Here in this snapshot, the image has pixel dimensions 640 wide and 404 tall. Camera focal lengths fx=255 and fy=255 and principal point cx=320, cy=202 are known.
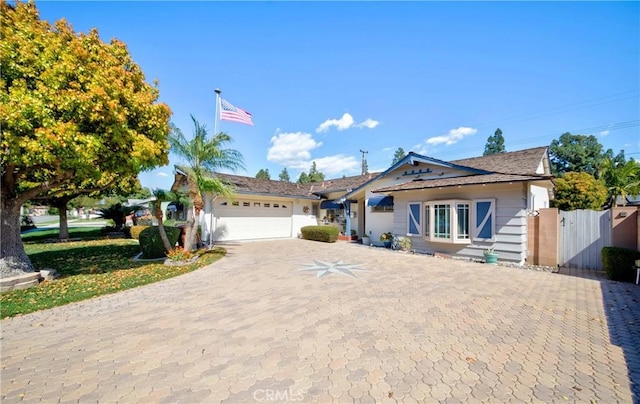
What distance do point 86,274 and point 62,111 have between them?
17.2ft

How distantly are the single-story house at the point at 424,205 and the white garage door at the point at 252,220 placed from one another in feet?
0.22

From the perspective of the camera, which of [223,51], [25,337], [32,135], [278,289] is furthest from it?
[223,51]

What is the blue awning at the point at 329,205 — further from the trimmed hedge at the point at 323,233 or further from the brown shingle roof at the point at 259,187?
the trimmed hedge at the point at 323,233

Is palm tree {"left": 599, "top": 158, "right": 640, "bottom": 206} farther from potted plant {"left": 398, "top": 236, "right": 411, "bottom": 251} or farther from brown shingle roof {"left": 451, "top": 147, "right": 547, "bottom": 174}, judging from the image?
potted plant {"left": 398, "top": 236, "right": 411, "bottom": 251}

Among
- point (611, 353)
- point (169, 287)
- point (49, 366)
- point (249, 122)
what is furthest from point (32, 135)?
point (611, 353)

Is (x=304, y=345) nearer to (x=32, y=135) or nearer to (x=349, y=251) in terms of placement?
(x=32, y=135)

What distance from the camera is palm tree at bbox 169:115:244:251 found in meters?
11.4

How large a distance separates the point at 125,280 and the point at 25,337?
352 centimetres

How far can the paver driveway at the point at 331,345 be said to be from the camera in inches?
123

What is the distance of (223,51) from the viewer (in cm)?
1095

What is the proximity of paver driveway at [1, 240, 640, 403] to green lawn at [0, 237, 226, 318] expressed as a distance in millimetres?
651

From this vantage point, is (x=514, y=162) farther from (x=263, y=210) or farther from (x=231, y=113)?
(x=263, y=210)

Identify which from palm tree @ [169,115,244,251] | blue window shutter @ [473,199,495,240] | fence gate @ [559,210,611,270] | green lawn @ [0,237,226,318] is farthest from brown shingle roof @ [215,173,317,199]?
fence gate @ [559,210,611,270]

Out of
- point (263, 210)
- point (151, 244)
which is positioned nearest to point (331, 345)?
point (151, 244)
